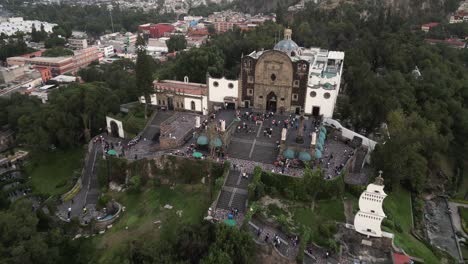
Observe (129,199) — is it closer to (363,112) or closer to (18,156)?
(18,156)

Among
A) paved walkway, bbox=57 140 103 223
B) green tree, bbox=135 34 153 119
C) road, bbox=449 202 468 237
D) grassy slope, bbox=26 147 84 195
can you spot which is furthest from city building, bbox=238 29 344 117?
grassy slope, bbox=26 147 84 195

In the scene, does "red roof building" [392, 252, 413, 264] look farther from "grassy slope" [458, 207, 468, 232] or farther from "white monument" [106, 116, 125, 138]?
"white monument" [106, 116, 125, 138]

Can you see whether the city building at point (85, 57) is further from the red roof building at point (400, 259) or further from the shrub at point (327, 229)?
the red roof building at point (400, 259)

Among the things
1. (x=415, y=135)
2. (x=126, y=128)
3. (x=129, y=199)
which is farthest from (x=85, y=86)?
(x=415, y=135)

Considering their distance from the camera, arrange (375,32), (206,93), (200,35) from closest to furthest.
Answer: (206,93), (375,32), (200,35)

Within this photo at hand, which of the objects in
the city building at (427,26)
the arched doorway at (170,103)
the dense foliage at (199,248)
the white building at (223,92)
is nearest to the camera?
the dense foliage at (199,248)

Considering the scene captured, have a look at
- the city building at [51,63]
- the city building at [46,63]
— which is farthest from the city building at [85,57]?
the city building at [46,63]

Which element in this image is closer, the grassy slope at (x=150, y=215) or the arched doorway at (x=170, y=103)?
the grassy slope at (x=150, y=215)

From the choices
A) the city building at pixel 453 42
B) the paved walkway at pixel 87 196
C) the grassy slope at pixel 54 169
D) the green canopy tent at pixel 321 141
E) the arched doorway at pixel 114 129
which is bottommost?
the grassy slope at pixel 54 169
